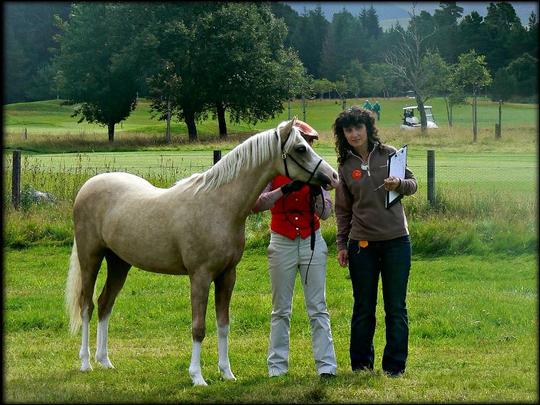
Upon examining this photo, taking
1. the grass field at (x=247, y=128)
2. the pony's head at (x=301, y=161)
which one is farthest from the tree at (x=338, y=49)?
the pony's head at (x=301, y=161)

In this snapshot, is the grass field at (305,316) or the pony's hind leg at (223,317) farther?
the pony's hind leg at (223,317)

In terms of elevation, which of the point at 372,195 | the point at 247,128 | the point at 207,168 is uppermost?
the point at 247,128

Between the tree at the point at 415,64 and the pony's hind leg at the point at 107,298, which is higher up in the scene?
the tree at the point at 415,64

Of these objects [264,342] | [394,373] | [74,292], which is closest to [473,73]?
[264,342]

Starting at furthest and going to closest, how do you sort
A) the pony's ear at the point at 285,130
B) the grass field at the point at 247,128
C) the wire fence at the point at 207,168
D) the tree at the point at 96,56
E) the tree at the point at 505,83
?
the grass field at the point at 247,128 → the wire fence at the point at 207,168 → the tree at the point at 96,56 → the tree at the point at 505,83 → the pony's ear at the point at 285,130

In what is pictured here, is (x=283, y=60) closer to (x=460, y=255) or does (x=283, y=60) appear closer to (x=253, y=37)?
(x=253, y=37)

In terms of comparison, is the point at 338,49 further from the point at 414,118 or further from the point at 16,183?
the point at 414,118

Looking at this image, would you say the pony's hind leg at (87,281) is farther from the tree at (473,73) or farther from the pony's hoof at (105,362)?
the tree at (473,73)

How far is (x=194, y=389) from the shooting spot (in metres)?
5.42

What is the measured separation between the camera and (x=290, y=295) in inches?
231

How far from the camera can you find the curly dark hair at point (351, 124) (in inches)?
223

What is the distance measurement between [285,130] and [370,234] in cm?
103

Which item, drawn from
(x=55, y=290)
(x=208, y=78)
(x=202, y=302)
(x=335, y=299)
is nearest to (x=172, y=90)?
(x=208, y=78)

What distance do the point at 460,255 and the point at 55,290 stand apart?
5.87 meters
